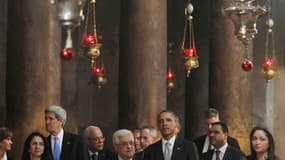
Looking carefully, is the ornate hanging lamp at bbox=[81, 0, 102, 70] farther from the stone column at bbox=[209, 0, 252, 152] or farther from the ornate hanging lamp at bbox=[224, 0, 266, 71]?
the ornate hanging lamp at bbox=[224, 0, 266, 71]

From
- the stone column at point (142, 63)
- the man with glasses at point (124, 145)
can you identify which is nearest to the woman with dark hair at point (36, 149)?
the man with glasses at point (124, 145)

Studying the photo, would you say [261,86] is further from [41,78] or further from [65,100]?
[41,78]

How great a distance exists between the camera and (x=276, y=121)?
23578mm

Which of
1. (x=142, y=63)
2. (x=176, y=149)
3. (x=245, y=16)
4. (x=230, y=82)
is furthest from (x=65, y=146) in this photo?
(x=230, y=82)

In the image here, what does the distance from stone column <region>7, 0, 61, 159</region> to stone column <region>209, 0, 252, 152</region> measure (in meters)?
4.87

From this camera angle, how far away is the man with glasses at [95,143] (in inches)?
463

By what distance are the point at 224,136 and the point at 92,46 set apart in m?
6.67

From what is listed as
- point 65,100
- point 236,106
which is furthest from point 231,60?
point 65,100

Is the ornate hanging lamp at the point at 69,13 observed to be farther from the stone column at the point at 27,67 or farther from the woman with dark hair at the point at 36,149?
the stone column at the point at 27,67

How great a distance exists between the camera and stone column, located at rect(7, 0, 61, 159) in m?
14.0

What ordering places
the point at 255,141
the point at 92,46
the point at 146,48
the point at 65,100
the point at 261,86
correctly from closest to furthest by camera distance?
1. the point at 255,141
2. the point at 146,48
3. the point at 92,46
4. the point at 65,100
5. the point at 261,86

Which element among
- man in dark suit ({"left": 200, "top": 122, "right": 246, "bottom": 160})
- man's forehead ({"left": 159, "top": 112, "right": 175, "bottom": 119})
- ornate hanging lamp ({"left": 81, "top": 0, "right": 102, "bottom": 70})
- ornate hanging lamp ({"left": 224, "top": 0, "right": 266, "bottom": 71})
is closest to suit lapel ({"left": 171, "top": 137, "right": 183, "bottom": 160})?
man's forehead ({"left": 159, "top": 112, "right": 175, "bottom": 119})

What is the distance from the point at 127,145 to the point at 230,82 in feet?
26.1

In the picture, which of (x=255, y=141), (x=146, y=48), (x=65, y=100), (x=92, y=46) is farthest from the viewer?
(x=65, y=100)
